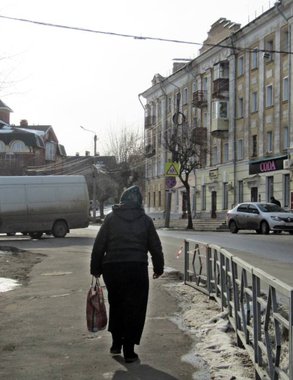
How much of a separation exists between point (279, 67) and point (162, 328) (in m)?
31.2

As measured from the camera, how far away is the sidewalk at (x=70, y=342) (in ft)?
17.4

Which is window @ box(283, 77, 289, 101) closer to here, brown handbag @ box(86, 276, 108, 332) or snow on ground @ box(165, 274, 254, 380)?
snow on ground @ box(165, 274, 254, 380)

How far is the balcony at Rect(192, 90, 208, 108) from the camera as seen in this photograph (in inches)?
1869

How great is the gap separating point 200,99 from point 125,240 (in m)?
42.9

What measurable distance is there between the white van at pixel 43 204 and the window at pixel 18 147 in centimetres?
5820

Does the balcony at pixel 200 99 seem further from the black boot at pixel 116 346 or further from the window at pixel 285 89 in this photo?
the black boot at pixel 116 346

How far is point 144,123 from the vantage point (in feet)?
210

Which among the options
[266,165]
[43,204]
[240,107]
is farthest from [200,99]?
[43,204]

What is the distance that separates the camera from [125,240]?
5672mm

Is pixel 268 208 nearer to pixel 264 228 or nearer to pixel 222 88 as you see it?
Result: pixel 264 228

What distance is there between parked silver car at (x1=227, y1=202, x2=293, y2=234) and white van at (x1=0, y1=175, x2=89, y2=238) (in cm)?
750

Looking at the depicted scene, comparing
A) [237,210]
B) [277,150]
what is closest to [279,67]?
[277,150]

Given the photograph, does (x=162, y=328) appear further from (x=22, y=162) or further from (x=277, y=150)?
(x=22, y=162)

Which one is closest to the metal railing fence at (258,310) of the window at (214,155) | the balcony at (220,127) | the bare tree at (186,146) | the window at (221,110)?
the bare tree at (186,146)
